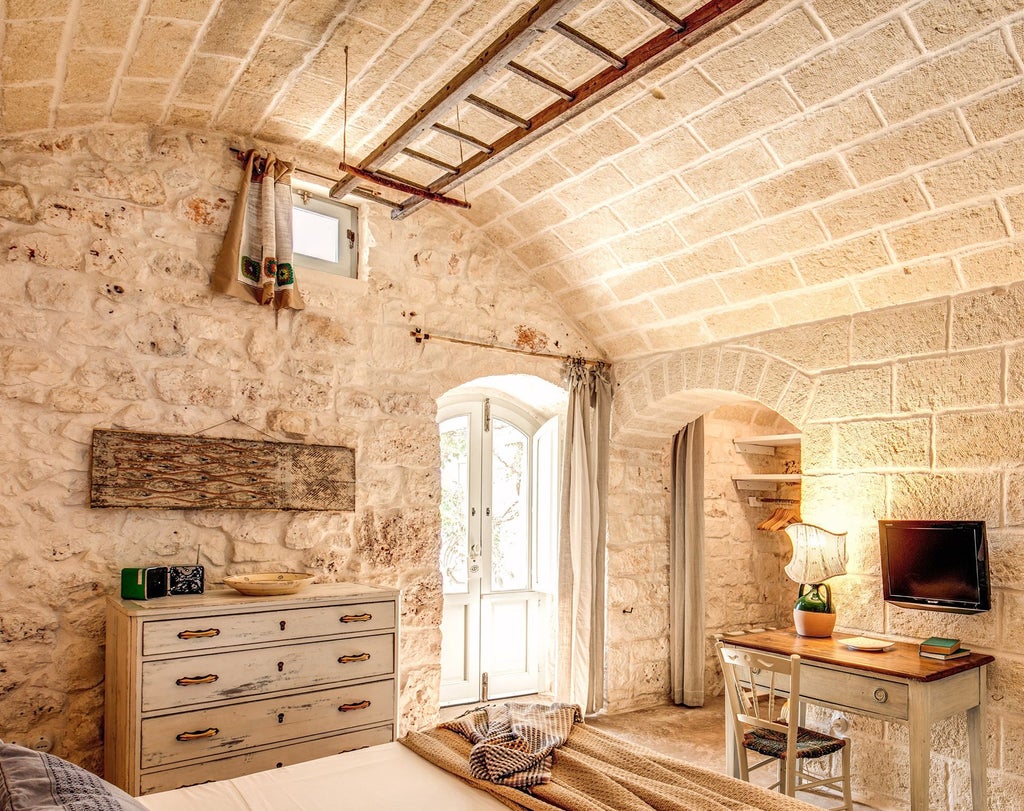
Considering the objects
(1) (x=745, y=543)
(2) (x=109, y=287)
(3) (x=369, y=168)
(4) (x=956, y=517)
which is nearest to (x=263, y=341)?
(2) (x=109, y=287)

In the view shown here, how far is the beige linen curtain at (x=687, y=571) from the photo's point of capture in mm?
5371

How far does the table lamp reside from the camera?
3605mm

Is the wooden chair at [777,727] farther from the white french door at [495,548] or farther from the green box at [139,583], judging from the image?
the green box at [139,583]

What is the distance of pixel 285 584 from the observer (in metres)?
3.33

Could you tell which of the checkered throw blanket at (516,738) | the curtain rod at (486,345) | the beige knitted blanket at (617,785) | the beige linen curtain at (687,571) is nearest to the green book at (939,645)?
the beige knitted blanket at (617,785)

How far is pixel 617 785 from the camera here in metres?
2.04

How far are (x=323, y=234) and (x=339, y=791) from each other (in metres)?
3.00

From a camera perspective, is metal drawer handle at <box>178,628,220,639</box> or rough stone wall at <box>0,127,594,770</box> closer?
metal drawer handle at <box>178,628,220,639</box>

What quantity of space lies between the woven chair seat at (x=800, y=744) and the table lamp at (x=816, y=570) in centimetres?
50

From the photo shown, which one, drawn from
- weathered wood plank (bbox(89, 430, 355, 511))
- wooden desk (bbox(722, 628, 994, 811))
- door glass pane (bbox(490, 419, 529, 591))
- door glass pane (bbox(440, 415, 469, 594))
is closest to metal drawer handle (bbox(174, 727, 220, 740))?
weathered wood plank (bbox(89, 430, 355, 511))

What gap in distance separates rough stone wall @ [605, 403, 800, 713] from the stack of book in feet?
6.46

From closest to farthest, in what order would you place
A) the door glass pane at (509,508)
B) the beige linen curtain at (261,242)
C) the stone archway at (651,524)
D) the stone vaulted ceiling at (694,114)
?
the stone vaulted ceiling at (694,114)
the beige linen curtain at (261,242)
the stone archway at (651,524)
the door glass pane at (509,508)

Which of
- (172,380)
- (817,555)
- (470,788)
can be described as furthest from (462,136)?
(817,555)

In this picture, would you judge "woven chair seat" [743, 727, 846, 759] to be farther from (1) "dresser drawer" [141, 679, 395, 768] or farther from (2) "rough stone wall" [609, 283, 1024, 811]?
→ (1) "dresser drawer" [141, 679, 395, 768]
